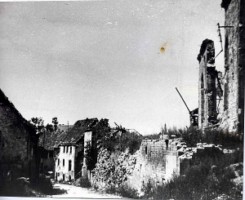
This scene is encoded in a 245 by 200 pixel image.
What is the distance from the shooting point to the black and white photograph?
9.17m

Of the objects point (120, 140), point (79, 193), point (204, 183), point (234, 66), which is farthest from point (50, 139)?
point (234, 66)

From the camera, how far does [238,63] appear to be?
29.3 ft

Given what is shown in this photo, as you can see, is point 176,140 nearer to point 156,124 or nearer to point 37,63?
point 156,124

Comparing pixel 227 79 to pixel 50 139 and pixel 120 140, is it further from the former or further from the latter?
pixel 50 139

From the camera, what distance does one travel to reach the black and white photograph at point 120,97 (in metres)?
9.17

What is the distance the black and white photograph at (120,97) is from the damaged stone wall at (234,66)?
21 mm

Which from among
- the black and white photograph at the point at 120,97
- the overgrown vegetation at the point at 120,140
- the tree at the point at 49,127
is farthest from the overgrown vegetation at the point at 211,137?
the tree at the point at 49,127

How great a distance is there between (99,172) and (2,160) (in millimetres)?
2095

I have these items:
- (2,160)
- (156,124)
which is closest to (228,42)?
(156,124)

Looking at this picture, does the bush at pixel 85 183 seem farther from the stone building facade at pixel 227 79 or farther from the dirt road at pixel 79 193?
the stone building facade at pixel 227 79

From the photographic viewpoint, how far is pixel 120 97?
32.0 ft

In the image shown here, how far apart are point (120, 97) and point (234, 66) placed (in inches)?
93.4

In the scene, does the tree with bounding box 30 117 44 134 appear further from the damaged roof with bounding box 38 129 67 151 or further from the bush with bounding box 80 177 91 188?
the bush with bounding box 80 177 91 188

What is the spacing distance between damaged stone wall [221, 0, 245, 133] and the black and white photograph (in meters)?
0.02
